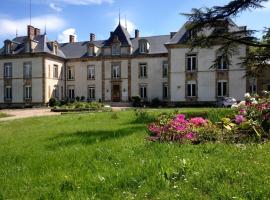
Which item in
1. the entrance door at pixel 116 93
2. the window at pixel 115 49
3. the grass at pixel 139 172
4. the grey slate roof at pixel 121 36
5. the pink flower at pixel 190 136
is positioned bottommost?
the grass at pixel 139 172

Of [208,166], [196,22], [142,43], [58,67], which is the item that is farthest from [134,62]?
[208,166]

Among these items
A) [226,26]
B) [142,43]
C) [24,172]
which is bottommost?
[24,172]

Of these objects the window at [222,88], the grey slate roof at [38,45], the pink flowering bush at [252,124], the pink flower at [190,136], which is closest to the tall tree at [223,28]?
the pink flowering bush at [252,124]

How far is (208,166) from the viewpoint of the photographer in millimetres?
6078

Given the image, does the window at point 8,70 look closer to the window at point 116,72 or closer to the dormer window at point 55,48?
the dormer window at point 55,48

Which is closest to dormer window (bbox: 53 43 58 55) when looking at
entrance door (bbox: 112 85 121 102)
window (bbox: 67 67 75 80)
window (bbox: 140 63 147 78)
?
window (bbox: 67 67 75 80)

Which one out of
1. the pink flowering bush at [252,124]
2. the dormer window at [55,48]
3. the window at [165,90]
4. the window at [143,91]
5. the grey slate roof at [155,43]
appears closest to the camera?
the pink flowering bush at [252,124]

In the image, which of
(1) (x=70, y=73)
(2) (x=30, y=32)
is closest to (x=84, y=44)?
(1) (x=70, y=73)

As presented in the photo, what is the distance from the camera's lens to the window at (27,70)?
48656 mm

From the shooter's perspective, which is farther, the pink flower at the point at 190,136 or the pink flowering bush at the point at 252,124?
the pink flowering bush at the point at 252,124

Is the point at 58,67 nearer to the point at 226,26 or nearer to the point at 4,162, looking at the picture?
the point at 226,26

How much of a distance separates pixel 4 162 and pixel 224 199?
488 cm

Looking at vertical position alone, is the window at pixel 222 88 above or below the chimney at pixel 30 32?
below

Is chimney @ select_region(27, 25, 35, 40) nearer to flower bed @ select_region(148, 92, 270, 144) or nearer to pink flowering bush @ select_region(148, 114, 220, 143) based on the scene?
flower bed @ select_region(148, 92, 270, 144)
